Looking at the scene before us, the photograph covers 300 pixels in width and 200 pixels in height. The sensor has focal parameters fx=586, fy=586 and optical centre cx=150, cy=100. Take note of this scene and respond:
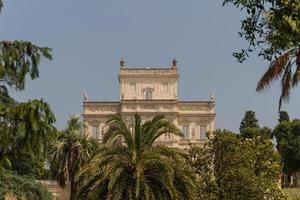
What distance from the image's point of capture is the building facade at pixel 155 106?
68.9 m

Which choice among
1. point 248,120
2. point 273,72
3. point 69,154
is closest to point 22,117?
point 273,72

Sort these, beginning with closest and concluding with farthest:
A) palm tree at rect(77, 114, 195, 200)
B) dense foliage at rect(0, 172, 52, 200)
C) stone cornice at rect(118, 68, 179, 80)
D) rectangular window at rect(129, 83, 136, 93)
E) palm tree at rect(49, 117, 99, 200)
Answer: palm tree at rect(77, 114, 195, 200), dense foliage at rect(0, 172, 52, 200), palm tree at rect(49, 117, 99, 200), rectangular window at rect(129, 83, 136, 93), stone cornice at rect(118, 68, 179, 80)

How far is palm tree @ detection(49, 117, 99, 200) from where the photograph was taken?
1192 inches

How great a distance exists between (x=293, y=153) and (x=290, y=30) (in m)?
58.2

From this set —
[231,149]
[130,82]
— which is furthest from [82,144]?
[130,82]

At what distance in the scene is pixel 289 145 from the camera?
6247 centimetres

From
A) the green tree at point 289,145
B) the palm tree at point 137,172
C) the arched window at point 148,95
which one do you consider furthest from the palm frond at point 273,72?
the arched window at point 148,95

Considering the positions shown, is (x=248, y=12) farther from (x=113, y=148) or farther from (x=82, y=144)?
(x=82, y=144)

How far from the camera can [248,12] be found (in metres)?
5.95

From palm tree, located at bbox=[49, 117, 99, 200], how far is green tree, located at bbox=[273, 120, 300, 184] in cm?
3494

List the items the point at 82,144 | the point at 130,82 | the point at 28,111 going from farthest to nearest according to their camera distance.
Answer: the point at 130,82 → the point at 82,144 → the point at 28,111

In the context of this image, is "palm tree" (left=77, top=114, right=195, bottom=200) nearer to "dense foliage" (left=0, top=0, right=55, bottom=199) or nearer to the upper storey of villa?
"dense foliage" (left=0, top=0, right=55, bottom=199)

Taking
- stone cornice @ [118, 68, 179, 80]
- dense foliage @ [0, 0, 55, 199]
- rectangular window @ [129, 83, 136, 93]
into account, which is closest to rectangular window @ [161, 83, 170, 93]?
stone cornice @ [118, 68, 179, 80]

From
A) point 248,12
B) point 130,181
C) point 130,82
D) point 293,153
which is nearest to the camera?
point 248,12
